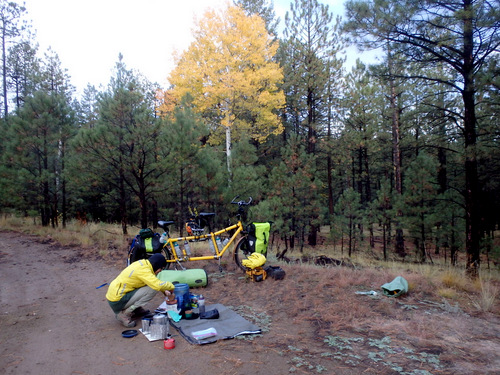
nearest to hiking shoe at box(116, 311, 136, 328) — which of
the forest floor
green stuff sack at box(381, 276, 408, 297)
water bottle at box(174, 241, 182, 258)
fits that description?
the forest floor

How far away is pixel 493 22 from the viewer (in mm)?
6168

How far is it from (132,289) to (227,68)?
12.3 m

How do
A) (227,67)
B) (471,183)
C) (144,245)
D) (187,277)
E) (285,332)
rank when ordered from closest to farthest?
(285,332) < (187,277) < (144,245) < (471,183) < (227,67)

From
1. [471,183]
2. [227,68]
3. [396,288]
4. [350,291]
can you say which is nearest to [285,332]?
[350,291]

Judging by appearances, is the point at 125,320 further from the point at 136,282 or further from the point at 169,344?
the point at 169,344

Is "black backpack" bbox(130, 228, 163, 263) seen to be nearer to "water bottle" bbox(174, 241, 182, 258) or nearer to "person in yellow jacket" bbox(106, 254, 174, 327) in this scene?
"water bottle" bbox(174, 241, 182, 258)

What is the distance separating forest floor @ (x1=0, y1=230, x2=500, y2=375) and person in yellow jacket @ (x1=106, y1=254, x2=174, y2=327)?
0.23 meters

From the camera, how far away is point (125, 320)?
13.9 feet

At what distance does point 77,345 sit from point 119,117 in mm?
8532

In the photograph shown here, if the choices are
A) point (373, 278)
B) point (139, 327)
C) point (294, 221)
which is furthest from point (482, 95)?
point (294, 221)

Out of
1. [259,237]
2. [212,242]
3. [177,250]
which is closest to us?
[259,237]

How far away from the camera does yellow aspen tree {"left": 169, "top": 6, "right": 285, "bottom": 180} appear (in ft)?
46.8

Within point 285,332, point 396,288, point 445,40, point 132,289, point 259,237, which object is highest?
point 445,40

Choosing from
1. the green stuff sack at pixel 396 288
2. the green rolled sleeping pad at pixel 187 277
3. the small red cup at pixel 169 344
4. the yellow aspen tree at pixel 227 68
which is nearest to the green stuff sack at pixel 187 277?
the green rolled sleeping pad at pixel 187 277
